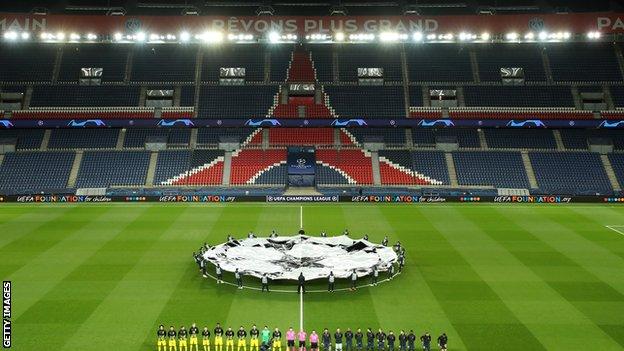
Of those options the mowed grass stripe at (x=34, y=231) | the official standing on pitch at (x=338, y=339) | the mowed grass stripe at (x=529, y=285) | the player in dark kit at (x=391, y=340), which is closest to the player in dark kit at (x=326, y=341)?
the official standing on pitch at (x=338, y=339)

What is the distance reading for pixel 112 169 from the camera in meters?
58.3

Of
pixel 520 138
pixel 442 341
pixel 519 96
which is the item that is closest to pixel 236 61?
pixel 519 96

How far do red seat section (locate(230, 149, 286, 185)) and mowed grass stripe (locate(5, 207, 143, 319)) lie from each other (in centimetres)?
1561

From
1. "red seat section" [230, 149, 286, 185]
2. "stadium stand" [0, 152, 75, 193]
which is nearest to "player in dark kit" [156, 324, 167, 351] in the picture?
"red seat section" [230, 149, 286, 185]

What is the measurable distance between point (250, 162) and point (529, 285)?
38073 mm

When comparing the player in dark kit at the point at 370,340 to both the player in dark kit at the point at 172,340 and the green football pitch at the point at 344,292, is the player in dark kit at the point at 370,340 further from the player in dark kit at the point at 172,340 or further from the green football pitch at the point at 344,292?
the player in dark kit at the point at 172,340


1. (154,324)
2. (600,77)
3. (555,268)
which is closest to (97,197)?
(154,324)

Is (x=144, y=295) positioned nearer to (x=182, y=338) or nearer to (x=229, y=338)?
(x=182, y=338)

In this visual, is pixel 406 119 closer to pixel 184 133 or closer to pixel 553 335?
pixel 184 133

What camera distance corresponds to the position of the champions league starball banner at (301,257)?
28.2 metres

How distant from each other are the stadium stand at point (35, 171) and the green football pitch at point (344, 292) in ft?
36.5

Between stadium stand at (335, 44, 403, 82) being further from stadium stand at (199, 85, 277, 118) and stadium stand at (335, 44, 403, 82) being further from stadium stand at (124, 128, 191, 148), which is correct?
stadium stand at (124, 128, 191, 148)

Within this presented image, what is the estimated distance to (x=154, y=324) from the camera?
2286 cm

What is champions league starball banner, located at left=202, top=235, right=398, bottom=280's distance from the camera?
92.4 ft
